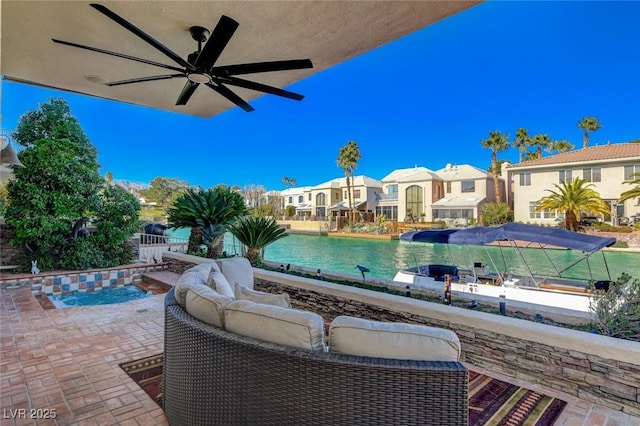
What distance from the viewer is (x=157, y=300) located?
497 centimetres

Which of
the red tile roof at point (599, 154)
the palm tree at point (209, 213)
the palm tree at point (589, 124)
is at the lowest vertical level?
the palm tree at point (209, 213)

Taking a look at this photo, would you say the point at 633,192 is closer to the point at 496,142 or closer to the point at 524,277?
the point at 496,142

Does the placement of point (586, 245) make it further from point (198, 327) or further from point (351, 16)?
point (198, 327)

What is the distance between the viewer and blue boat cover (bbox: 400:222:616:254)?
4.55 meters

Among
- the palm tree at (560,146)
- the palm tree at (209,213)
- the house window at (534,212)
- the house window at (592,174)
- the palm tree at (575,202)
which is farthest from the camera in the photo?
the palm tree at (560,146)

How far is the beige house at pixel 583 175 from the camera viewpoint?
17.9 m

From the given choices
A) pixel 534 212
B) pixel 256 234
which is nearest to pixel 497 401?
pixel 256 234

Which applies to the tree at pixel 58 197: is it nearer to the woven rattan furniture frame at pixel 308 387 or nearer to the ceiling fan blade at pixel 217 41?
the ceiling fan blade at pixel 217 41

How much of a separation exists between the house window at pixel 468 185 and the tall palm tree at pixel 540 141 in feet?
21.4

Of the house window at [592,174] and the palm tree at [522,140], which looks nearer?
the house window at [592,174]

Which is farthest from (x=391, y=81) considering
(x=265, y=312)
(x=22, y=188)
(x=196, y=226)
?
(x=265, y=312)

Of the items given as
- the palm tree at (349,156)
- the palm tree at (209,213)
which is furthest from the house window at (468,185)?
the palm tree at (209,213)

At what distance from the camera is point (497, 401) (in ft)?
7.59

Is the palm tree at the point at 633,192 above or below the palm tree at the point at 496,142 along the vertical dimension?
below
